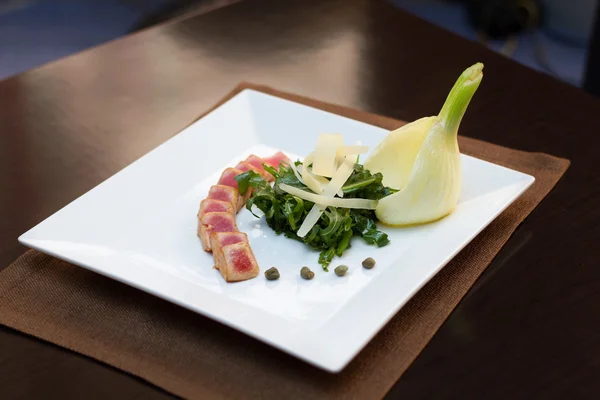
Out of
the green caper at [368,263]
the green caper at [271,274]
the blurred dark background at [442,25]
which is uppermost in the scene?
the green caper at [368,263]

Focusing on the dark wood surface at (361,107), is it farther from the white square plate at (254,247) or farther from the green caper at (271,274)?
the green caper at (271,274)

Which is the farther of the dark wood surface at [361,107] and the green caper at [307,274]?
the green caper at [307,274]

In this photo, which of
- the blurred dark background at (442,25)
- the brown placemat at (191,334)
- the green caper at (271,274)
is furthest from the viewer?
the blurred dark background at (442,25)

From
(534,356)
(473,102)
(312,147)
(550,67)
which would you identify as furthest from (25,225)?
(550,67)

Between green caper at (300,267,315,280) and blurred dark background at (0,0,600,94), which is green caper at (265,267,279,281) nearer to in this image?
green caper at (300,267,315,280)

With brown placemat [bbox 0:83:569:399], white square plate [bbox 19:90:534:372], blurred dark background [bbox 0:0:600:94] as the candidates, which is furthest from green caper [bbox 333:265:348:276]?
blurred dark background [bbox 0:0:600:94]

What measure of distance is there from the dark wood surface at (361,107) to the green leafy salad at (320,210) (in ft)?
0.85

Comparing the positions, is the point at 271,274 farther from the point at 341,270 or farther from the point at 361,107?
the point at 361,107

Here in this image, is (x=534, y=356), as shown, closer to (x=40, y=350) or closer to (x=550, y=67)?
(x=40, y=350)

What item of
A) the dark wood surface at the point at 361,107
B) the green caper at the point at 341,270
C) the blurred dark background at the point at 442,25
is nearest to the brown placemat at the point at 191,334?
the dark wood surface at the point at 361,107

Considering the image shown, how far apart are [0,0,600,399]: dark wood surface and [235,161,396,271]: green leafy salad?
0.26m

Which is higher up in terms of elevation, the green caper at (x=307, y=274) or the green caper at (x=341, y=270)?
the green caper at (x=341, y=270)

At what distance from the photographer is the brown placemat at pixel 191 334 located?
3.67ft

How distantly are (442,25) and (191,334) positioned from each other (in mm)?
3608
